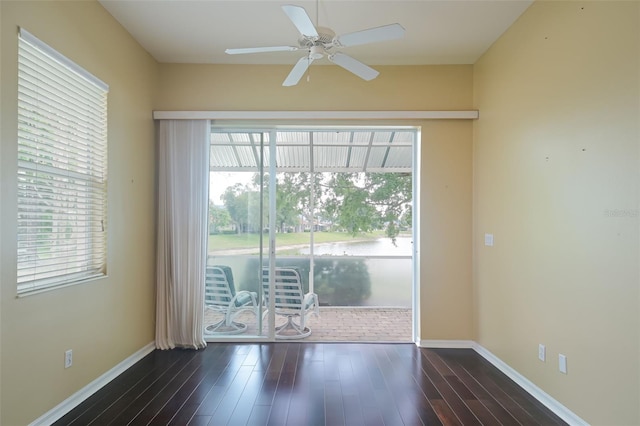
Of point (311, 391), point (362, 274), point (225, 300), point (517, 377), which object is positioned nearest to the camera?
point (311, 391)

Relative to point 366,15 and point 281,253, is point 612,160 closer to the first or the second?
point 366,15

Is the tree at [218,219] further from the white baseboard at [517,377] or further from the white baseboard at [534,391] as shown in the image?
the white baseboard at [534,391]

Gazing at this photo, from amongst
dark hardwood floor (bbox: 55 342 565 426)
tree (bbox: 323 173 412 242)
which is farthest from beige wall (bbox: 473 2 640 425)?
tree (bbox: 323 173 412 242)

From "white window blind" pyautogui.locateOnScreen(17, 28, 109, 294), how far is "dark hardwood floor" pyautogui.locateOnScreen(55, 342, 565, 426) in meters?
0.99

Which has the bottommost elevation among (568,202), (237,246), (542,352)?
(542,352)

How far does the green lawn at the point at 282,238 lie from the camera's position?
12.4 ft

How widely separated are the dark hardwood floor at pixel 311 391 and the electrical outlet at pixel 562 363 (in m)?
0.32

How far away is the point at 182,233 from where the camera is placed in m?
3.52

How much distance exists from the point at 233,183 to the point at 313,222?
1.95 meters

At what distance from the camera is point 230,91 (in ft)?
11.9

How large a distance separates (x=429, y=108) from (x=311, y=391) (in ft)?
9.53

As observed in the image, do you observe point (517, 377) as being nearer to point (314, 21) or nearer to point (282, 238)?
point (282, 238)

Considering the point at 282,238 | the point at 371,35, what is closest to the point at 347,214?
the point at 282,238

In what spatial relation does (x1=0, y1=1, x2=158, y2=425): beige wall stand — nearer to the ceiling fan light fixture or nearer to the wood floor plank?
the wood floor plank
